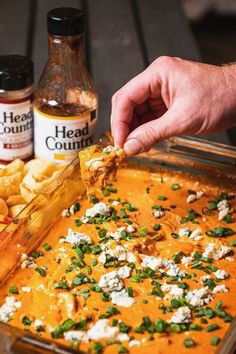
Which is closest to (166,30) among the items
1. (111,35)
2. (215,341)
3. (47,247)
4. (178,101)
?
(111,35)

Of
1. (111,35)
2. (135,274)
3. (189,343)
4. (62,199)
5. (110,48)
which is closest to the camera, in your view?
(189,343)

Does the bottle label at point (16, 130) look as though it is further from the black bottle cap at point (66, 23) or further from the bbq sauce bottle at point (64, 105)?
the black bottle cap at point (66, 23)

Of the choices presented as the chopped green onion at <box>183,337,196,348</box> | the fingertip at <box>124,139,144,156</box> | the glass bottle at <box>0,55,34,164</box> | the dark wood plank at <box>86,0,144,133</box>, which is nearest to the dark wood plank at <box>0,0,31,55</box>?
the dark wood plank at <box>86,0,144,133</box>

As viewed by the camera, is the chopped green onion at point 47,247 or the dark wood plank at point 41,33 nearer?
the chopped green onion at point 47,247

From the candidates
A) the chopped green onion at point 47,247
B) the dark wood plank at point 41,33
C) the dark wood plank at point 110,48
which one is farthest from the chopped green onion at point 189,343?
the dark wood plank at point 41,33

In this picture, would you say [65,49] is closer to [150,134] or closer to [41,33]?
[150,134]

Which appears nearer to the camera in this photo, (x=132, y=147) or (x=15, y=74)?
(x=132, y=147)

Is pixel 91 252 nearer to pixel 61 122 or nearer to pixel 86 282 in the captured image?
pixel 86 282
